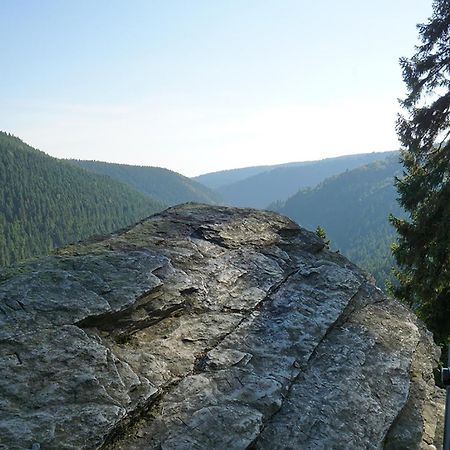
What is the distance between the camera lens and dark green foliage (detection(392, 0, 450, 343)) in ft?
56.6

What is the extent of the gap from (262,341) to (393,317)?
347cm

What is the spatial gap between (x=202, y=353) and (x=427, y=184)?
1417cm

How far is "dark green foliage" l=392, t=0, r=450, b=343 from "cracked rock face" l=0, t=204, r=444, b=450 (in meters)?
8.97

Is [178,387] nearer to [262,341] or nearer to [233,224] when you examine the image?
[262,341]

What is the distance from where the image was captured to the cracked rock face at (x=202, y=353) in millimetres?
5078

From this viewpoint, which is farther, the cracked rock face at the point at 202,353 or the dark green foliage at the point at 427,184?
the dark green foliage at the point at 427,184

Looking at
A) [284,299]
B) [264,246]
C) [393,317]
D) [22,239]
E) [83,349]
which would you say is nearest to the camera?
[83,349]

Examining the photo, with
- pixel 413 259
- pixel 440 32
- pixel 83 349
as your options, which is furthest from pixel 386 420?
pixel 440 32

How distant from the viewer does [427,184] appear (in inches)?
691

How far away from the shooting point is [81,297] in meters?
6.39

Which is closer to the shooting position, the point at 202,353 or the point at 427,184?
the point at 202,353

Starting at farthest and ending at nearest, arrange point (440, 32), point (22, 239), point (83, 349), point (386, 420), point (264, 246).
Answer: point (22, 239)
point (440, 32)
point (264, 246)
point (386, 420)
point (83, 349)

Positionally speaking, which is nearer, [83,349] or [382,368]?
[83,349]

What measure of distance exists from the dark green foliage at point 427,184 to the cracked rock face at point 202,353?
8968 mm
